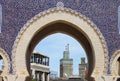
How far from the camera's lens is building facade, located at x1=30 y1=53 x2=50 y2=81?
43541mm

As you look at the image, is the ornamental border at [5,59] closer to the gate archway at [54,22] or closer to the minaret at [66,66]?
the gate archway at [54,22]

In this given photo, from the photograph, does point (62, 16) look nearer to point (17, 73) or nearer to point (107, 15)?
point (107, 15)

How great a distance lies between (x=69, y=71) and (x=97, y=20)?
54.0 metres

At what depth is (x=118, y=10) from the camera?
1497 cm

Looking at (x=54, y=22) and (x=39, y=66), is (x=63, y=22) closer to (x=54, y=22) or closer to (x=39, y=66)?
(x=54, y=22)

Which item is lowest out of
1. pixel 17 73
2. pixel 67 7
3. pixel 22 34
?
pixel 17 73

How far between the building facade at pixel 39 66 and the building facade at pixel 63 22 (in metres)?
28.2

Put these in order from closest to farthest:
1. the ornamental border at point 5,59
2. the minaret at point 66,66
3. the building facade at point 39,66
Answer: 1. the ornamental border at point 5,59
2. the building facade at point 39,66
3. the minaret at point 66,66

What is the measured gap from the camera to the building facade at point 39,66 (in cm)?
4354

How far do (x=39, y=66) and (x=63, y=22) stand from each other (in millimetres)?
29592

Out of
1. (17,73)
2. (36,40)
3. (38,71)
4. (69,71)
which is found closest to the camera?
(17,73)

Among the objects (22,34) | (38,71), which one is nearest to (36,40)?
(22,34)

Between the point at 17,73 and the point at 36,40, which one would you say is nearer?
the point at 17,73

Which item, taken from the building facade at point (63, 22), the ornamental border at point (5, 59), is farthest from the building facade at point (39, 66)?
the ornamental border at point (5, 59)
